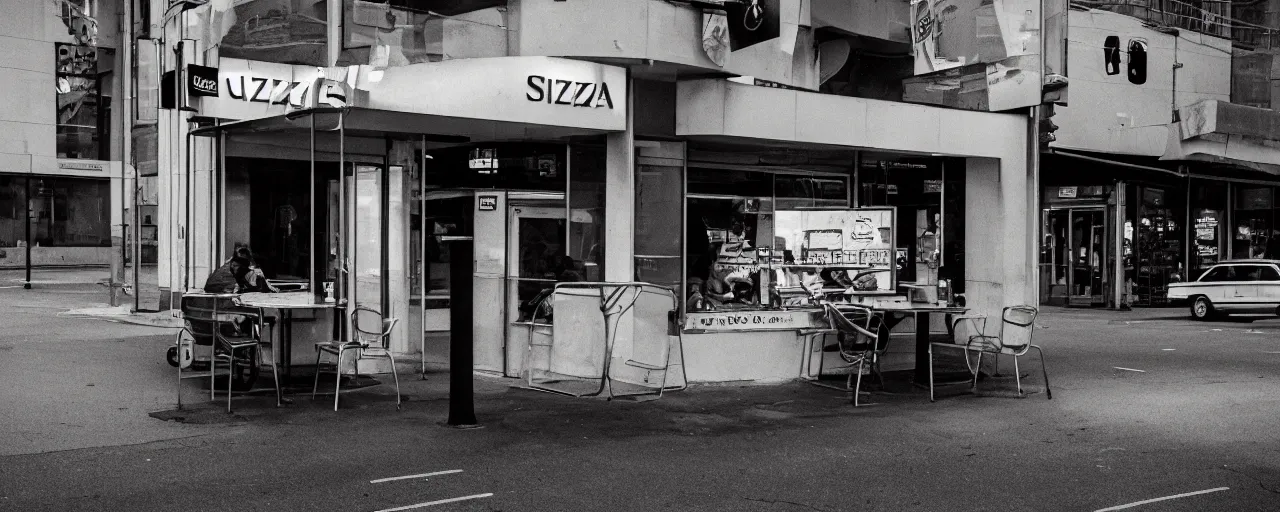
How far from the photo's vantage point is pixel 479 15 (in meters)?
11.5

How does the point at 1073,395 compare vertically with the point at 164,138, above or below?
below

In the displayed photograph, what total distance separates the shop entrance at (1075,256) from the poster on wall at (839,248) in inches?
760

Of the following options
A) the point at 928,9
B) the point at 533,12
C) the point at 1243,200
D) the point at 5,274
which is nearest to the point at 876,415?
the point at 533,12

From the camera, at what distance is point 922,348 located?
12.5 m

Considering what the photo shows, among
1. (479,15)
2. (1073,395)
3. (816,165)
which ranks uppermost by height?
(479,15)

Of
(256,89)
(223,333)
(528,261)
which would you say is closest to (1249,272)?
(528,261)

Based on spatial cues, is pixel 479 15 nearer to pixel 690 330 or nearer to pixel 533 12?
pixel 533 12

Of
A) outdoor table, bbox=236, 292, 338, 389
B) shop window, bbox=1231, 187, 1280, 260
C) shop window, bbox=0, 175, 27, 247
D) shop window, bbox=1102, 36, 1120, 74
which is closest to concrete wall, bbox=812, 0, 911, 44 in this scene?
outdoor table, bbox=236, 292, 338, 389

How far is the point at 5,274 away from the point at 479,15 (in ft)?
109

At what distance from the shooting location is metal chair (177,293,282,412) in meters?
10.1

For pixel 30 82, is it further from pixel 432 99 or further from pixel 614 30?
pixel 614 30

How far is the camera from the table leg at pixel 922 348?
485 inches

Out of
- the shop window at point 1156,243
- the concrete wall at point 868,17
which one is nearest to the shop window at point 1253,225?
the shop window at point 1156,243

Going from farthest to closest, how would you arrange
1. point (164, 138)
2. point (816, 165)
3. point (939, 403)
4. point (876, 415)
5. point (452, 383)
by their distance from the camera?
point (164, 138) < point (816, 165) < point (939, 403) < point (876, 415) < point (452, 383)
